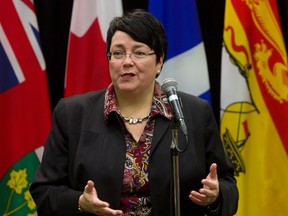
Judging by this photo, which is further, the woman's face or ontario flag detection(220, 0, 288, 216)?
ontario flag detection(220, 0, 288, 216)

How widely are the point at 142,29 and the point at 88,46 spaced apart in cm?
92

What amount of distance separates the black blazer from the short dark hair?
0.26 meters

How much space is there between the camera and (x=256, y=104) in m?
2.91

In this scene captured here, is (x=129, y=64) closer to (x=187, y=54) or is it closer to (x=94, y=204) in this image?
(x=94, y=204)

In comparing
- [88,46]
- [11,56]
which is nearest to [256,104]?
[88,46]

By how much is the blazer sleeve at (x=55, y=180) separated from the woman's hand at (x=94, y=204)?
4.2 inches

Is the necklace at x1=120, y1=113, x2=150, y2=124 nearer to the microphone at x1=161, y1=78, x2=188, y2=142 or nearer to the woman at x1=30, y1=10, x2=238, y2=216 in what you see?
the woman at x1=30, y1=10, x2=238, y2=216

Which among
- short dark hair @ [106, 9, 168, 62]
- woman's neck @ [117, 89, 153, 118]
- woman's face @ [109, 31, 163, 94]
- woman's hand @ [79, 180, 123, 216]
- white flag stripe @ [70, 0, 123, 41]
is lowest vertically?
woman's hand @ [79, 180, 123, 216]

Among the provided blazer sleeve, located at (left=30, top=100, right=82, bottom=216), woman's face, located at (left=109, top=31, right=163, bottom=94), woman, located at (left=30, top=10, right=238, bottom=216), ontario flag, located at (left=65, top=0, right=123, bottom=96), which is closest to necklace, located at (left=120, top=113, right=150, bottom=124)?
woman, located at (left=30, top=10, right=238, bottom=216)

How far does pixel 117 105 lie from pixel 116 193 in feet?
1.13

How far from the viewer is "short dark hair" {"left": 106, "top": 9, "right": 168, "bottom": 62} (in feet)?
6.53

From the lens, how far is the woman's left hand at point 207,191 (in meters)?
1.83

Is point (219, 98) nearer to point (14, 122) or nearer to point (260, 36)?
point (260, 36)

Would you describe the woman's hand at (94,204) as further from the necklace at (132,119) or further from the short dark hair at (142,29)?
the short dark hair at (142,29)
